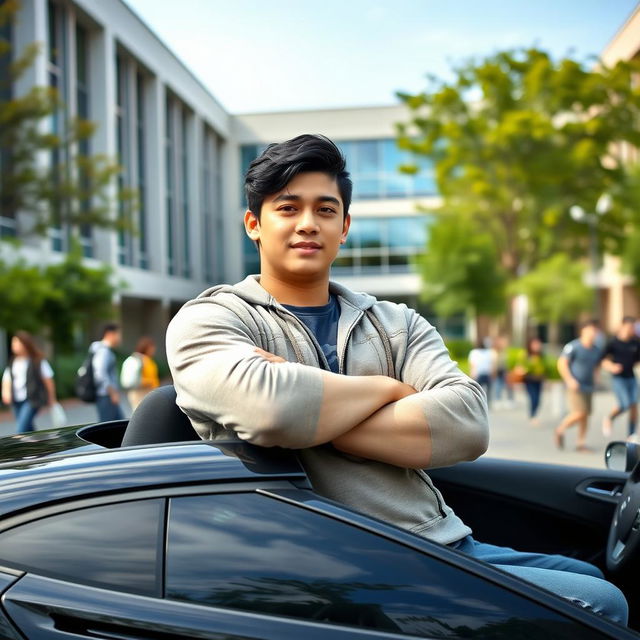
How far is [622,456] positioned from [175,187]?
37333 mm

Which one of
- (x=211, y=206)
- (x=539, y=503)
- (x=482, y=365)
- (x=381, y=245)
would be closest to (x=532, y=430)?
(x=482, y=365)

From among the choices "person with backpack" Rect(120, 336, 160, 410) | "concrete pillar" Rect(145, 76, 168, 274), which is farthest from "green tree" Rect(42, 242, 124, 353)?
"concrete pillar" Rect(145, 76, 168, 274)

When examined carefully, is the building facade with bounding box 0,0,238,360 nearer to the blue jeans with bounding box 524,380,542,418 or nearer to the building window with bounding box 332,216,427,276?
the building window with bounding box 332,216,427,276

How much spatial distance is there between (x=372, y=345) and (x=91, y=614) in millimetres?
1008

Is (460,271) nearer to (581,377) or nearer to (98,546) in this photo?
(581,377)

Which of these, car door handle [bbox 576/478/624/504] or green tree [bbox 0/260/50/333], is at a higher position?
green tree [bbox 0/260/50/333]

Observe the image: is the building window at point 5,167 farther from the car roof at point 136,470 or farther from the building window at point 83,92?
the car roof at point 136,470

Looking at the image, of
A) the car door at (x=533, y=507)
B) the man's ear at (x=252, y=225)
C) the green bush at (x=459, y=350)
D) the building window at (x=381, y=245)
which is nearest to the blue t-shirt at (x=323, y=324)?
the man's ear at (x=252, y=225)

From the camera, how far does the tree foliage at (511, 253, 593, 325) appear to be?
31.4 meters

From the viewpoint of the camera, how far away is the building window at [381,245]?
47.3 meters

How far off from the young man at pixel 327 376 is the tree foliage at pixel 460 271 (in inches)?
1187

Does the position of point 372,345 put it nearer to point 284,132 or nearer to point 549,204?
point 549,204

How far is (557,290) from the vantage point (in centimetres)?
3231

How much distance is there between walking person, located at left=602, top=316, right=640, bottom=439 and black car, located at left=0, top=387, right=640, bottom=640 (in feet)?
33.8
